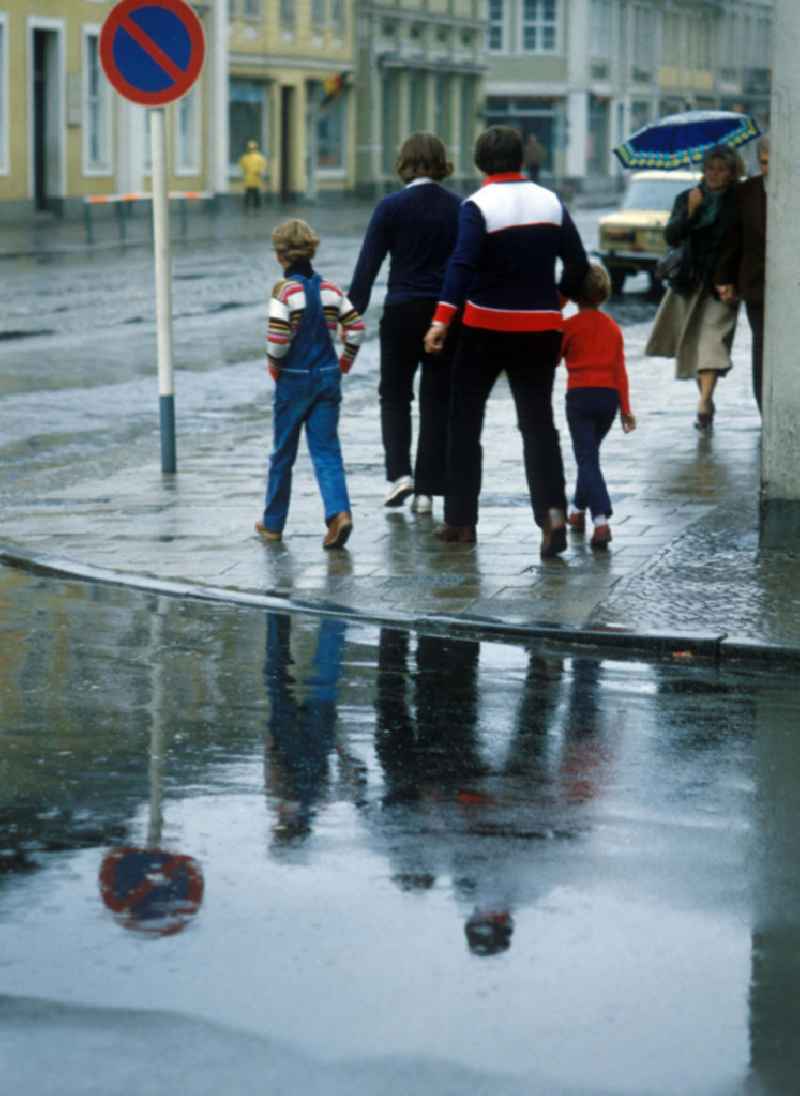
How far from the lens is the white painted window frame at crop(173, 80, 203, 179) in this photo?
5812cm

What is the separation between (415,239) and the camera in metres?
11.1

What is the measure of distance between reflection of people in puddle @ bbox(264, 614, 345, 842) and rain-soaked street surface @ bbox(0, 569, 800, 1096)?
0.6 inches

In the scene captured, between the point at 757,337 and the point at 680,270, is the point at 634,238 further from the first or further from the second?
→ the point at 757,337

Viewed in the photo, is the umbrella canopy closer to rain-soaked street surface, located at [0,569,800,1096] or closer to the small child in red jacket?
the small child in red jacket

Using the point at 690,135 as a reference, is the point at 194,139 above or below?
below

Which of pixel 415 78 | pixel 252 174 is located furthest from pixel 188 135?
pixel 415 78

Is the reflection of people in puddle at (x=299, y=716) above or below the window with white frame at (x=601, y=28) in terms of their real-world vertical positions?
below

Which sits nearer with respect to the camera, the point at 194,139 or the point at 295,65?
the point at 194,139

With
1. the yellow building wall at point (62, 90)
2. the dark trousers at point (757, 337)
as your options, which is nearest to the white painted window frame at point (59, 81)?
the yellow building wall at point (62, 90)

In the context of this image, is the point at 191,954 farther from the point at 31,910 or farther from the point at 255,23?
the point at 255,23

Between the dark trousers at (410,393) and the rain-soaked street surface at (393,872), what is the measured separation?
120 inches

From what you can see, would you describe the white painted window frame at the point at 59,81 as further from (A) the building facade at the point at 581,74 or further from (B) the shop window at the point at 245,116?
(A) the building facade at the point at 581,74

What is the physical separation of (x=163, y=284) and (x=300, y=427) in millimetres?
2257

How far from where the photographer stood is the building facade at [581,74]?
8969 centimetres
